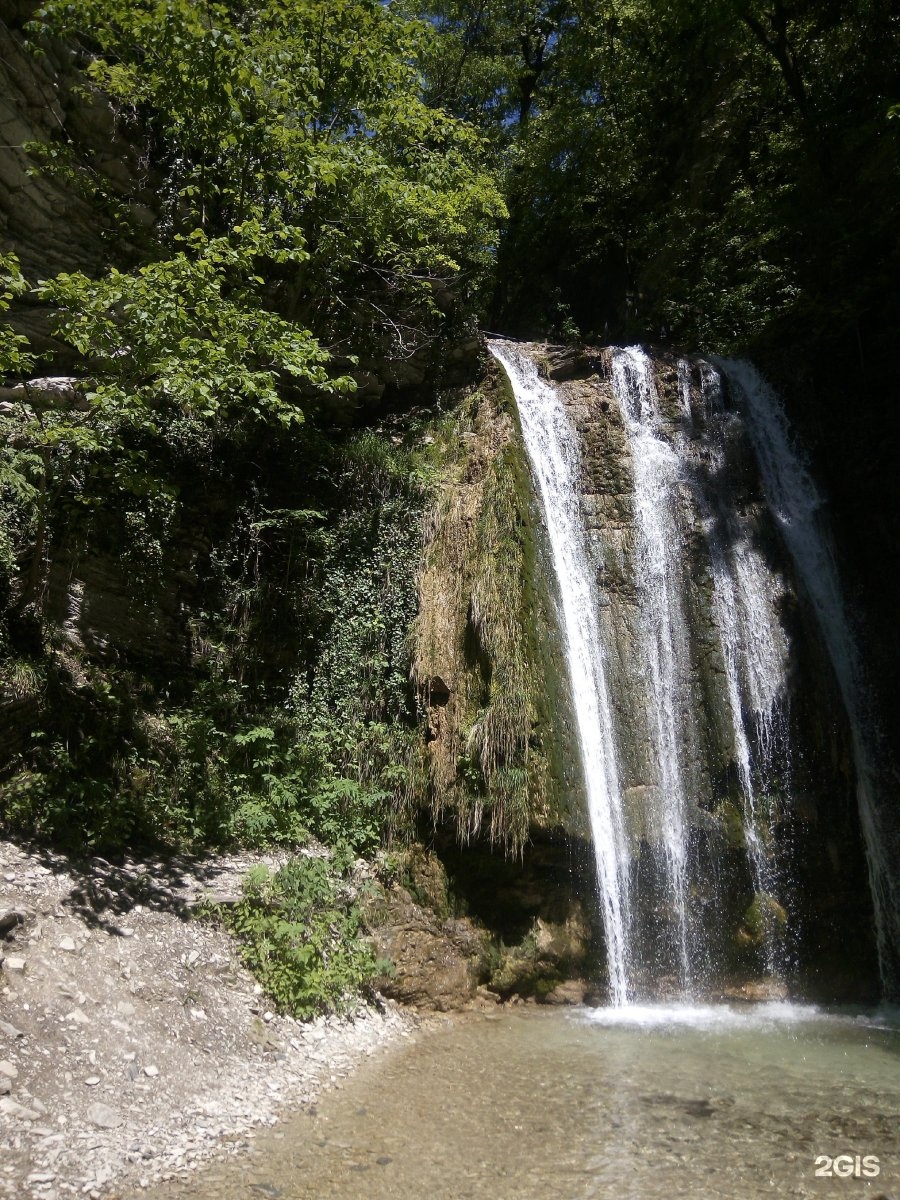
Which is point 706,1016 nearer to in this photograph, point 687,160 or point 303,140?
point 303,140

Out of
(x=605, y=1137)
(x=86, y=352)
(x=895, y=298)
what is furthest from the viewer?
(x=895, y=298)

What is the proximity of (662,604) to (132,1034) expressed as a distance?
6401 mm

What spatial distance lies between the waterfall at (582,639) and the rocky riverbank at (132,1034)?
7.23 ft

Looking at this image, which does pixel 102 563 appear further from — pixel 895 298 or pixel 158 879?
pixel 895 298

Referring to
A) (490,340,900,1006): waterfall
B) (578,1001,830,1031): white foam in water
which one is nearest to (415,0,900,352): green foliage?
(490,340,900,1006): waterfall

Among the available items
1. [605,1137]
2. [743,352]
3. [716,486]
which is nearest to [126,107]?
[716,486]

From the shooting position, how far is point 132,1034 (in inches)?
183

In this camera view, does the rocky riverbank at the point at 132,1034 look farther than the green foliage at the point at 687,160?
No

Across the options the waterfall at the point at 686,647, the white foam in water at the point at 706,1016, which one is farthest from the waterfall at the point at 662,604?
the white foam in water at the point at 706,1016

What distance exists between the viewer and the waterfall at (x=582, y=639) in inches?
281

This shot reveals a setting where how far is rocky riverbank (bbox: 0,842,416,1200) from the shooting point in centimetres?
380

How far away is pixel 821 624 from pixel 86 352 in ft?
26.2

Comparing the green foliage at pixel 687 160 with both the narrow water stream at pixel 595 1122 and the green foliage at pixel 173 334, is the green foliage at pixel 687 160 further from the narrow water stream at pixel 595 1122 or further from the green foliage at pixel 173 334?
the narrow water stream at pixel 595 1122

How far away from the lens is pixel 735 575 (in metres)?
8.91
